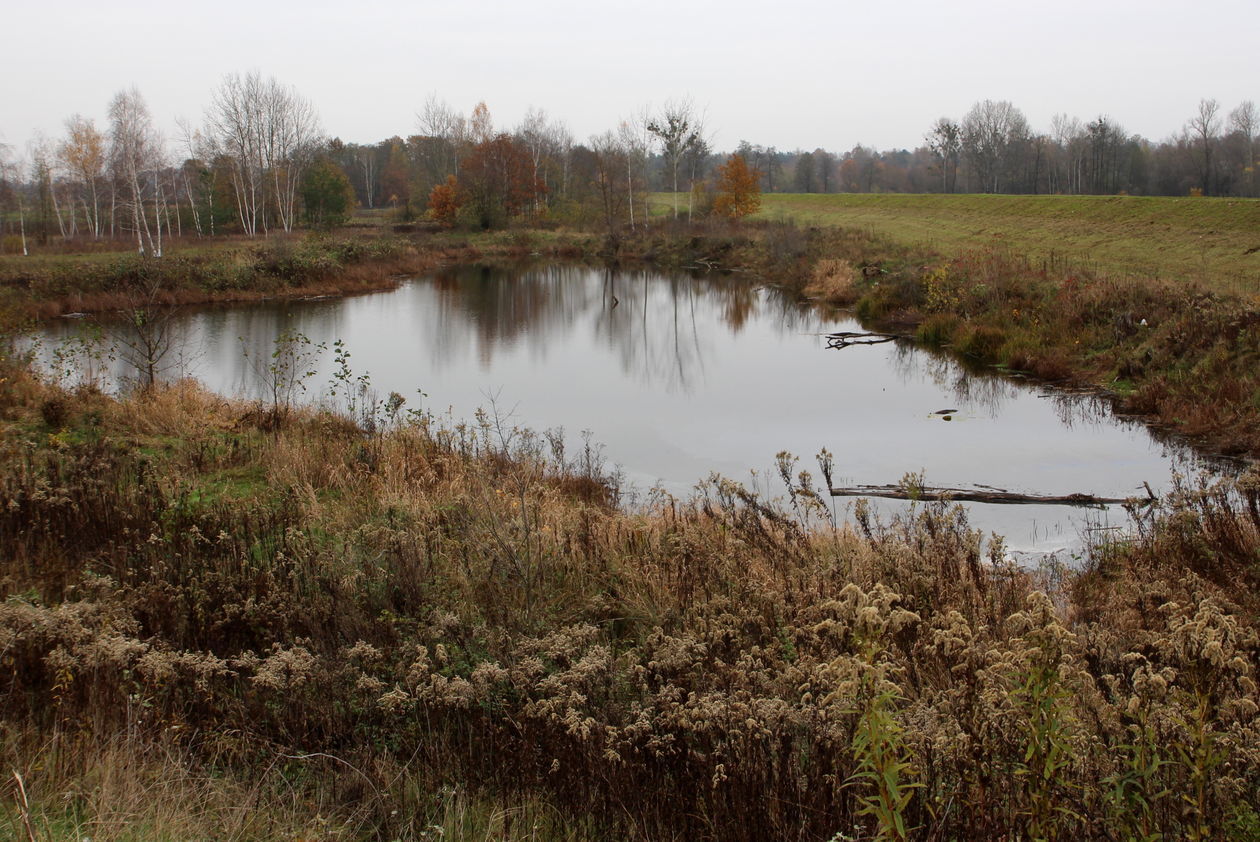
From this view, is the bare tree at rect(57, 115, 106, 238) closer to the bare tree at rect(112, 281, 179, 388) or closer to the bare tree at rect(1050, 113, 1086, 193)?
the bare tree at rect(112, 281, 179, 388)

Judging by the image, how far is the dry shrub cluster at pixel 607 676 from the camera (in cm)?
286

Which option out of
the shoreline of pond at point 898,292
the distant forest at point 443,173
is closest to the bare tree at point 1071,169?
the distant forest at point 443,173

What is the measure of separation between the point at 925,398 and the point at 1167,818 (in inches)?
519

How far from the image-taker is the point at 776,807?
2998 millimetres

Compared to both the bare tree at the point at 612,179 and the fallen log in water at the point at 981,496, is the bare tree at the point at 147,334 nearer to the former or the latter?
the fallen log in water at the point at 981,496

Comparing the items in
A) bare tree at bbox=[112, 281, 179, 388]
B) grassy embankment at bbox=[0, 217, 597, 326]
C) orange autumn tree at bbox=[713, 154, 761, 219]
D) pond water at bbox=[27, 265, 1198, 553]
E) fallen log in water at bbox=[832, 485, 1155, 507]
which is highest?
orange autumn tree at bbox=[713, 154, 761, 219]

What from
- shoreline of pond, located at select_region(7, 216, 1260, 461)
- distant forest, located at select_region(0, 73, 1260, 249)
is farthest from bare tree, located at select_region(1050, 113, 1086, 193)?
shoreline of pond, located at select_region(7, 216, 1260, 461)

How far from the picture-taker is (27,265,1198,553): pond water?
10891 millimetres

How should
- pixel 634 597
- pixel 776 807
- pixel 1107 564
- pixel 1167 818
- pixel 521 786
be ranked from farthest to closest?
pixel 1107 564 < pixel 634 597 < pixel 521 786 < pixel 776 807 < pixel 1167 818

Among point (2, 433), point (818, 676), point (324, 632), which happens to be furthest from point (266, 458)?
point (818, 676)

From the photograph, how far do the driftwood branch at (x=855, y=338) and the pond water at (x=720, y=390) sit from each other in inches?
14.0

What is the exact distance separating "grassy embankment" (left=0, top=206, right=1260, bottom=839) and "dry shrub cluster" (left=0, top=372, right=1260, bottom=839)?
21 mm

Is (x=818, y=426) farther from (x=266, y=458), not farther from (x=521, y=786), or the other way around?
(x=521, y=786)

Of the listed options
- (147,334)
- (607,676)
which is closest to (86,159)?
(147,334)
